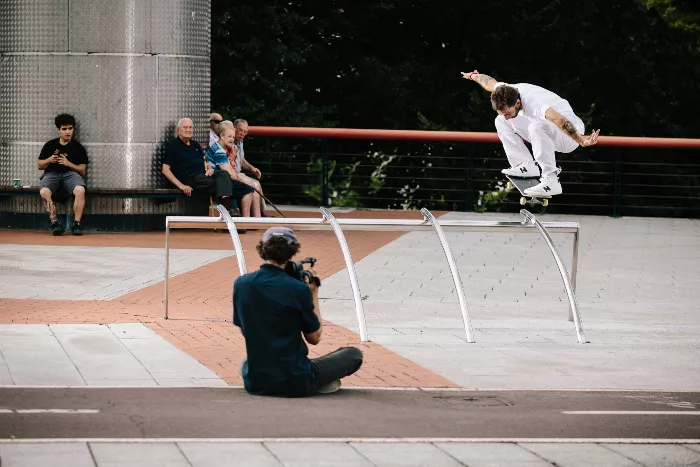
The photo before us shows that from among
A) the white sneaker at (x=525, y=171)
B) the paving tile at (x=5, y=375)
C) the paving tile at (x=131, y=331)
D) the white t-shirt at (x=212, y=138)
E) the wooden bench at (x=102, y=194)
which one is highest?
the white sneaker at (x=525, y=171)

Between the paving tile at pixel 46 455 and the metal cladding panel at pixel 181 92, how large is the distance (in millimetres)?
11930

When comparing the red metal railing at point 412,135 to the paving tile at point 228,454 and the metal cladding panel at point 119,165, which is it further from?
the paving tile at point 228,454

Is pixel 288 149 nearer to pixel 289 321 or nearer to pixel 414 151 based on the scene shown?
pixel 414 151

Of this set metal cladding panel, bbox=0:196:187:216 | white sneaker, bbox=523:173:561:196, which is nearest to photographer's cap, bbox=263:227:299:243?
white sneaker, bbox=523:173:561:196

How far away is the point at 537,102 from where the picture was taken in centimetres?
1031

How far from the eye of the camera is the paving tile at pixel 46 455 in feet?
22.3

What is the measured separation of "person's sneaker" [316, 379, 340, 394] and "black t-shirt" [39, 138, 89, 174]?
10.0 metres

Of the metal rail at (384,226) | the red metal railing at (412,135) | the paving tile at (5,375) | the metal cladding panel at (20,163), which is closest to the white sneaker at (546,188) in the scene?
the metal rail at (384,226)

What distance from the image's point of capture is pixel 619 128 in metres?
29.9

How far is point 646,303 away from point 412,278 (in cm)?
254

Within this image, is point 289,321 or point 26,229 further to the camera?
point 26,229

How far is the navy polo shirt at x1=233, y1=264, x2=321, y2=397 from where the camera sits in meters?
8.59

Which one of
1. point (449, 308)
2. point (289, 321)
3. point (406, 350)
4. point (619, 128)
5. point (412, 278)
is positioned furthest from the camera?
point (619, 128)

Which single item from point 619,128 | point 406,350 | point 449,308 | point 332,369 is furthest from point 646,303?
point 619,128
